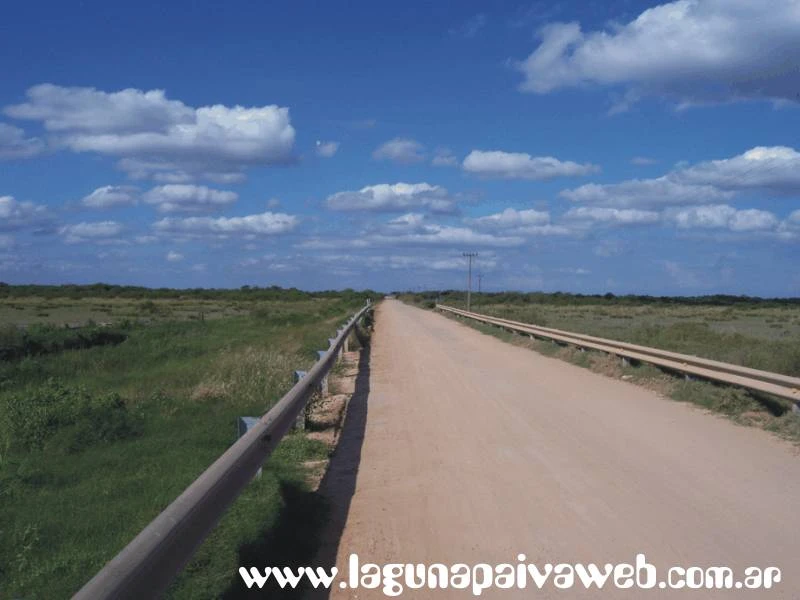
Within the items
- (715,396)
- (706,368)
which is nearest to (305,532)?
(715,396)

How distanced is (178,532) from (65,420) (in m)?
8.73

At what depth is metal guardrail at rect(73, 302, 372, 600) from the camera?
370 centimetres

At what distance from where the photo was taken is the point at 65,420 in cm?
1243

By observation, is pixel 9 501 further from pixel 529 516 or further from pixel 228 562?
pixel 529 516

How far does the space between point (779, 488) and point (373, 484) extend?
394 centimetres

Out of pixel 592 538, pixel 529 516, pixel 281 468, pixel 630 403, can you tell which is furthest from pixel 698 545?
pixel 630 403

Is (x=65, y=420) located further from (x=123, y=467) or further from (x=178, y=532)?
(x=178, y=532)

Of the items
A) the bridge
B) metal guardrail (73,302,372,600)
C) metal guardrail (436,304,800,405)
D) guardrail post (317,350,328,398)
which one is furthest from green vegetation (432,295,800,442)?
metal guardrail (73,302,372,600)

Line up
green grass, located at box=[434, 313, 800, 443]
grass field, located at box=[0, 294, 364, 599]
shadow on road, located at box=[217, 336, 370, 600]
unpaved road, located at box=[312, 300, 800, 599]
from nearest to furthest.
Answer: shadow on road, located at box=[217, 336, 370, 600]
grass field, located at box=[0, 294, 364, 599]
unpaved road, located at box=[312, 300, 800, 599]
green grass, located at box=[434, 313, 800, 443]

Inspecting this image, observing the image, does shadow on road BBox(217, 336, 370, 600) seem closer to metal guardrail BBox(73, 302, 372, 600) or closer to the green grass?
metal guardrail BBox(73, 302, 372, 600)

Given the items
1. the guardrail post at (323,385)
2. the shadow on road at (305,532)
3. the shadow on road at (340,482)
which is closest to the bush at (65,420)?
the shadow on road at (340,482)

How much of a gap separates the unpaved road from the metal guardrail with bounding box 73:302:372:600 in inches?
37.6

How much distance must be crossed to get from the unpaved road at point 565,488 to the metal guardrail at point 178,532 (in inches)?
37.6

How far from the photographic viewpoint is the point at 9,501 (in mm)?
7980
